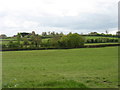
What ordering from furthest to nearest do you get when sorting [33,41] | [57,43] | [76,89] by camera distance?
[33,41] < [57,43] < [76,89]

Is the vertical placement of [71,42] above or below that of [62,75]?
above

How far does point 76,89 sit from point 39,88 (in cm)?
201

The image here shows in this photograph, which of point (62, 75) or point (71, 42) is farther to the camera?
point (71, 42)

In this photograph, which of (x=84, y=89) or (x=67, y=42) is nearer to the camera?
(x=84, y=89)

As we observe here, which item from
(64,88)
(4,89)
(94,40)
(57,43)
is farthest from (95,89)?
(94,40)

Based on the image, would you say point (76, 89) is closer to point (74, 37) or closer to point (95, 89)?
point (95, 89)

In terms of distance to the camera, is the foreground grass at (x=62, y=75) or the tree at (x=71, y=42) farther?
the tree at (x=71, y=42)

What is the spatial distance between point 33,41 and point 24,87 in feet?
347

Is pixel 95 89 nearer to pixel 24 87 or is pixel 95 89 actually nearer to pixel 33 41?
pixel 24 87

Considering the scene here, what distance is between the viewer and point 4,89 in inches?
436

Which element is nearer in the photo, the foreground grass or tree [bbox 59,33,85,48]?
the foreground grass

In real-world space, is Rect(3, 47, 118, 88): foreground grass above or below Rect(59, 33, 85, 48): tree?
below

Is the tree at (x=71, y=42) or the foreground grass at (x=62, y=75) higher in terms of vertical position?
the tree at (x=71, y=42)

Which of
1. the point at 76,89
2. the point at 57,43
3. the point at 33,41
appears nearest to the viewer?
the point at 76,89
